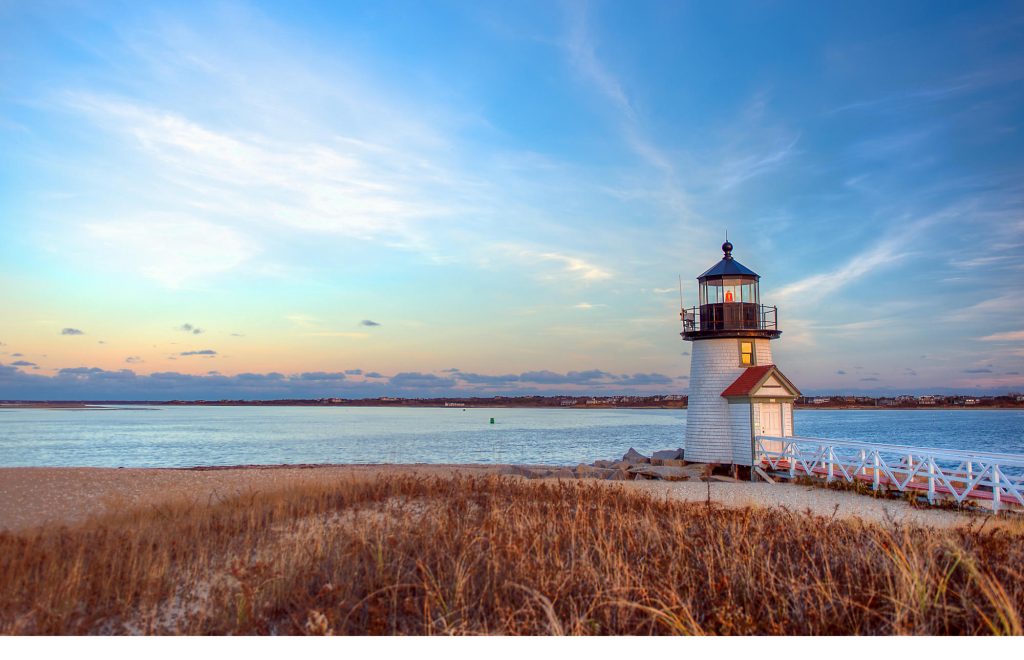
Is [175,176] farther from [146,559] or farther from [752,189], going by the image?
[752,189]

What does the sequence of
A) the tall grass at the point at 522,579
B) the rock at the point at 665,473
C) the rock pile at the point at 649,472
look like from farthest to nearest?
the rock pile at the point at 649,472
the rock at the point at 665,473
the tall grass at the point at 522,579

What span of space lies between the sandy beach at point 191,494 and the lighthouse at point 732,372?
3451 millimetres

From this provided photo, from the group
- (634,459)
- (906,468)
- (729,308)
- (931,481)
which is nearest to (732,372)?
(729,308)

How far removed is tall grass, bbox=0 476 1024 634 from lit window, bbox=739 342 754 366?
1525 cm

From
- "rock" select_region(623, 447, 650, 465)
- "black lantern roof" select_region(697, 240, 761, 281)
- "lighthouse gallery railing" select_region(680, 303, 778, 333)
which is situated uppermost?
"black lantern roof" select_region(697, 240, 761, 281)

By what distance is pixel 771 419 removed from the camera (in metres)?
22.3

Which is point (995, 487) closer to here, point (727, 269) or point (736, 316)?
point (736, 316)

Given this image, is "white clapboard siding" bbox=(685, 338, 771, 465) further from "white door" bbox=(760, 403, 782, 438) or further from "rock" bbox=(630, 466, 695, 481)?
"rock" bbox=(630, 466, 695, 481)

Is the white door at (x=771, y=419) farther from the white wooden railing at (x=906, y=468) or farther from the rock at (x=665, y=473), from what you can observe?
the rock at (x=665, y=473)

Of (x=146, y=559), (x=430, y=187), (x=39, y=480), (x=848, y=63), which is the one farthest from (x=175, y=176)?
(x=39, y=480)

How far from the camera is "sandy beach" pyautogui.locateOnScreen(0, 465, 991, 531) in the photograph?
1325 centimetres

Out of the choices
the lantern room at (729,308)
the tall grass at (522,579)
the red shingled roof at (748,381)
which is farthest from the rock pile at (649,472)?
the tall grass at (522,579)

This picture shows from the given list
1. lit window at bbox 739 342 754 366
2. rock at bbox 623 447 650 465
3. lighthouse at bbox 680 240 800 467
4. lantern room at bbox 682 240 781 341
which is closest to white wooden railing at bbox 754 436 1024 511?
lighthouse at bbox 680 240 800 467

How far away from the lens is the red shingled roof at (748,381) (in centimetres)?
2175
